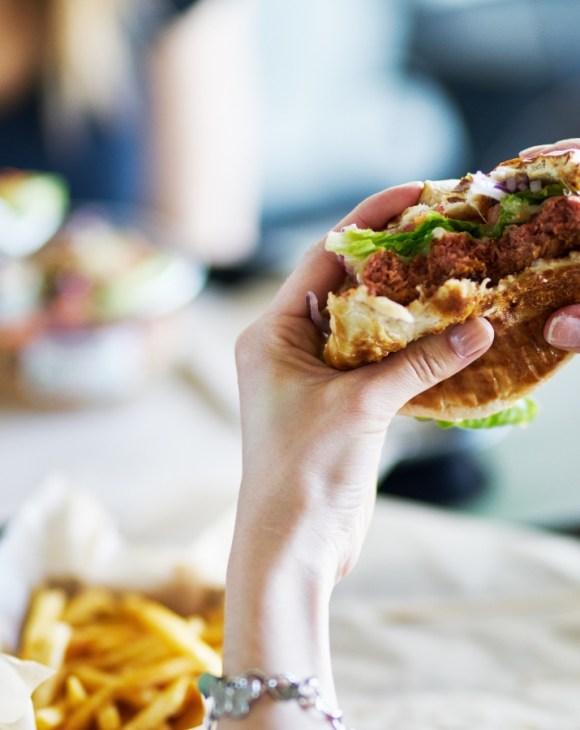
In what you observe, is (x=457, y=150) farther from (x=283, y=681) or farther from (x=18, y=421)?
(x=283, y=681)

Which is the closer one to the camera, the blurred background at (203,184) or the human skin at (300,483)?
the human skin at (300,483)

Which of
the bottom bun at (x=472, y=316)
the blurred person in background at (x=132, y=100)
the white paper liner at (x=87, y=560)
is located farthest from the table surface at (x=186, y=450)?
the blurred person in background at (x=132, y=100)

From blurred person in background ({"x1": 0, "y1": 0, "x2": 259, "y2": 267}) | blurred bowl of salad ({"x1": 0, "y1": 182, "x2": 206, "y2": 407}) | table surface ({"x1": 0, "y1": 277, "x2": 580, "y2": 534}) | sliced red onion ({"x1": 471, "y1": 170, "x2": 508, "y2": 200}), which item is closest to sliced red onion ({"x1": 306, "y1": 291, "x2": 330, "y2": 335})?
sliced red onion ({"x1": 471, "y1": 170, "x2": 508, "y2": 200})

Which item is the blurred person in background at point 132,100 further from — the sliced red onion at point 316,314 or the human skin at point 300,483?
the human skin at point 300,483

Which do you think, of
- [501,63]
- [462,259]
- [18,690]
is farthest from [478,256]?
[501,63]

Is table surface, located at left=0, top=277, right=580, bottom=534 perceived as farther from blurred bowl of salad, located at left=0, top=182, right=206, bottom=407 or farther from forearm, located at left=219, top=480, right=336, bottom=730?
forearm, located at left=219, top=480, right=336, bottom=730

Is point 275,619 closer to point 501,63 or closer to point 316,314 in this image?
point 316,314
